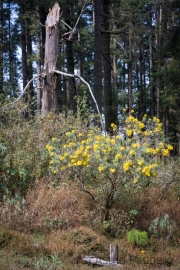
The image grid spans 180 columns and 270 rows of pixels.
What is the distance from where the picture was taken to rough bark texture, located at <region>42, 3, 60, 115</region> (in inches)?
364

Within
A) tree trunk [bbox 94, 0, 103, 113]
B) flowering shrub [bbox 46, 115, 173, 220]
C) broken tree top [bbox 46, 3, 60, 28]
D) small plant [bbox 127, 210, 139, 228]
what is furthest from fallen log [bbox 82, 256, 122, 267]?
tree trunk [bbox 94, 0, 103, 113]

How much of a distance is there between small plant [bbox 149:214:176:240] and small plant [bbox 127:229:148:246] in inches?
12.7

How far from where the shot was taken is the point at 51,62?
9281 millimetres

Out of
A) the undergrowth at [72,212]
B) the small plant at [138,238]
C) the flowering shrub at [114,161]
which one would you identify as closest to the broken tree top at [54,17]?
the undergrowth at [72,212]

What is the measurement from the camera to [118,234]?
5367 millimetres

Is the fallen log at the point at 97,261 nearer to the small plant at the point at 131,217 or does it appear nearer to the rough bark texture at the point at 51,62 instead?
the small plant at the point at 131,217

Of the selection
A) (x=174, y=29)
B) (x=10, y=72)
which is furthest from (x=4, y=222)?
(x=10, y=72)

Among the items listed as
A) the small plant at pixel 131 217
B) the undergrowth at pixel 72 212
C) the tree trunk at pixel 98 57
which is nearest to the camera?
the undergrowth at pixel 72 212

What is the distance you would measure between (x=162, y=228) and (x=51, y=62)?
5776 millimetres

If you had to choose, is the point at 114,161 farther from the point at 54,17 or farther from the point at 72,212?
the point at 54,17

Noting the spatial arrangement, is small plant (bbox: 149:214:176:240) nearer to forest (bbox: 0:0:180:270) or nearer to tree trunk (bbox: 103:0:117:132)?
forest (bbox: 0:0:180:270)

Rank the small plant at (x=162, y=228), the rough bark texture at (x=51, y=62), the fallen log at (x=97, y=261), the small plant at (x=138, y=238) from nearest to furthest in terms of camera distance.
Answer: the fallen log at (x=97, y=261)
the small plant at (x=138, y=238)
the small plant at (x=162, y=228)
the rough bark texture at (x=51, y=62)

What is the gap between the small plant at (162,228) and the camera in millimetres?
5254

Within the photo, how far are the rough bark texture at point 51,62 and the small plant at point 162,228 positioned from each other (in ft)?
15.9
